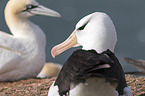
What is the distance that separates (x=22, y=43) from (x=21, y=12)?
0.68m

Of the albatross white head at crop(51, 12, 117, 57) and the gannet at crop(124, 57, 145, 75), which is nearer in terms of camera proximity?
the albatross white head at crop(51, 12, 117, 57)

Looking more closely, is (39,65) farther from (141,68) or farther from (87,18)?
(87,18)

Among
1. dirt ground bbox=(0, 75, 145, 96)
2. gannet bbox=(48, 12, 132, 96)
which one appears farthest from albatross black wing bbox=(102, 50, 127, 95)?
dirt ground bbox=(0, 75, 145, 96)

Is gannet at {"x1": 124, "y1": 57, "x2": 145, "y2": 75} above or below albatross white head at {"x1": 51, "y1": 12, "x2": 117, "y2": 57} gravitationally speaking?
below

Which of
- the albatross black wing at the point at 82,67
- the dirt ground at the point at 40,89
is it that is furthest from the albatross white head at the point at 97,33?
the dirt ground at the point at 40,89

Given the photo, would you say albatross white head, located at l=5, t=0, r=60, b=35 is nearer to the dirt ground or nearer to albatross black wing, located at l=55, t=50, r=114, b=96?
the dirt ground

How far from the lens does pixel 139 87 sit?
11.0 feet

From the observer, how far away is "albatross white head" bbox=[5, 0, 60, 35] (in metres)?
5.07

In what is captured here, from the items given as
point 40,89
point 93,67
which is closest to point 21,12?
point 40,89

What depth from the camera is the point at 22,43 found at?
4766 mm

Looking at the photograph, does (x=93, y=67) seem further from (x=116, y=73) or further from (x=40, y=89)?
(x=40, y=89)

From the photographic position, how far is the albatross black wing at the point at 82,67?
1.98 meters

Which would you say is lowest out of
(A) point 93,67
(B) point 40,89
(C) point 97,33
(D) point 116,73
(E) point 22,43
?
(B) point 40,89

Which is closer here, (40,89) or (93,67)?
A: (93,67)
